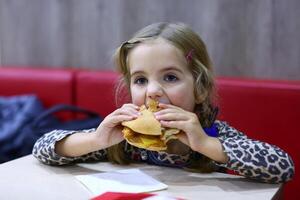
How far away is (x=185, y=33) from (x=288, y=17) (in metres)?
0.66

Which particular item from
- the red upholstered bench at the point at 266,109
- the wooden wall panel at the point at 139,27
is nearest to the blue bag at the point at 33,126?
the wooden wall panel at the point at 139,27

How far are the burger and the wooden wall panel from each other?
0.83 metres

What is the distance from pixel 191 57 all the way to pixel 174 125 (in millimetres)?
243

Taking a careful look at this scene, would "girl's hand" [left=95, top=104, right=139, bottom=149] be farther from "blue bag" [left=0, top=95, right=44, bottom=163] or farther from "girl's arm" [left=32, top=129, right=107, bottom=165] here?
"blue bag" [left=0, top=95, right=44, bottom=163]

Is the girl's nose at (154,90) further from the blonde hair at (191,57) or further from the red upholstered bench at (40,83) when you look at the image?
the red upholstered bench at (40,83)

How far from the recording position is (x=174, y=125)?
98 centimetres

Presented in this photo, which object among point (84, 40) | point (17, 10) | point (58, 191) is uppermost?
point (17, 10)

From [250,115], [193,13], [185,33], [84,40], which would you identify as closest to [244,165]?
[185,33]

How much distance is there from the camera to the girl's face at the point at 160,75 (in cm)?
106

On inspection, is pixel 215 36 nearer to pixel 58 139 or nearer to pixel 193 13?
pixel 193 13

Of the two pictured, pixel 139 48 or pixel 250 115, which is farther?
pixel 250 115

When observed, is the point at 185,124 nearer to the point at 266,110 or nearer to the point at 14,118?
the point at 266,110

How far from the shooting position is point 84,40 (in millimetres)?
Answer: 2125

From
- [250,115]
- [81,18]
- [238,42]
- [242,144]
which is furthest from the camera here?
[81,18]
